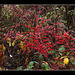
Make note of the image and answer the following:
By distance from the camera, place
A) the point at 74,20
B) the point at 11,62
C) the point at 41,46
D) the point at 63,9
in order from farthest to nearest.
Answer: the point at 63,9, the point at 74,20, the point at 11,62, the point at 41,46

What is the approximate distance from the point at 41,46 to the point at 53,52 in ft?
1.88

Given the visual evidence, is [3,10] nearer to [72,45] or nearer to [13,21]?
[13,21]

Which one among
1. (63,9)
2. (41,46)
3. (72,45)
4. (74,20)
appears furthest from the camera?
(63,9)

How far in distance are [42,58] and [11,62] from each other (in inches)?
27.9

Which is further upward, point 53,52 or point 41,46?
point 41,46

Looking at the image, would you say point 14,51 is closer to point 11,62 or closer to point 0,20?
point 11,62

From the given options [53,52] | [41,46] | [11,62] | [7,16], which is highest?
[7,16]

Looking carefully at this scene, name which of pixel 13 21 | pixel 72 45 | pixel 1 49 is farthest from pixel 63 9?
pixel 1 49

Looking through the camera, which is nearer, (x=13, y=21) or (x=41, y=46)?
(x=41, y=46)

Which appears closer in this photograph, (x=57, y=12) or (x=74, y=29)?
(x=74, y=29)

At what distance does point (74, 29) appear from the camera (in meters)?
2.77

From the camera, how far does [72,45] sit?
2430mm

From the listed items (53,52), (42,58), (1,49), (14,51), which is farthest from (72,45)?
(1,49)

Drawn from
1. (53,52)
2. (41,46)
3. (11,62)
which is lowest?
(11,62)
